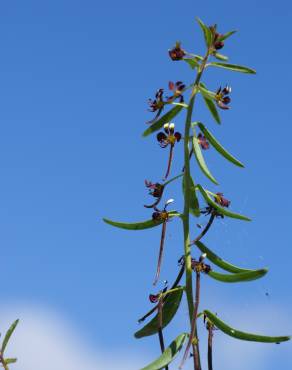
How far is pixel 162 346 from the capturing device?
2420 millimetres

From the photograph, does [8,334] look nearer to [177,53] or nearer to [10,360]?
[10,360]

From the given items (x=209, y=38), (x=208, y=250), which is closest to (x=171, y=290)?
(x=208, y=250)

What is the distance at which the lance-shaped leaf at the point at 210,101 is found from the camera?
2.69 m

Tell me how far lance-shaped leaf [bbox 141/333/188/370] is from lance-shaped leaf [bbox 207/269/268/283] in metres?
0.29

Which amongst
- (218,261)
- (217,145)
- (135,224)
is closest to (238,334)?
(218,261)

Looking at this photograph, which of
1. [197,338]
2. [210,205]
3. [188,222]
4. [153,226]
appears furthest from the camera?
[153,226]

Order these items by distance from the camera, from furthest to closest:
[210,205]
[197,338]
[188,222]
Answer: [210,205]
[188,222]
[197,338]

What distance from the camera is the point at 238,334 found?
100 inches

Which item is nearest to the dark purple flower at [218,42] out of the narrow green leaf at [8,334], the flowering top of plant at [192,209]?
the flowering top of plant at [192,209]

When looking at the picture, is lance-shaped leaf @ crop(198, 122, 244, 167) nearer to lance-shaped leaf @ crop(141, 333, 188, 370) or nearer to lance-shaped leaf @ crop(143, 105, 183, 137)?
lance-shaped leaf @ crop(143, 105, 183, 137)

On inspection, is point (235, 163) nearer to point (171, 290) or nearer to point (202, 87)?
point (202, 87)

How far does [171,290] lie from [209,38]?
1087mm

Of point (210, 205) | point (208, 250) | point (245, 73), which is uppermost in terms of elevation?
point (245, 73)

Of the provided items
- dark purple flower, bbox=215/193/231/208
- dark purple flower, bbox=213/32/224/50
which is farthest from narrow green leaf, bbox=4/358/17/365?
dark purple flower, bbox=213/32/224/50
